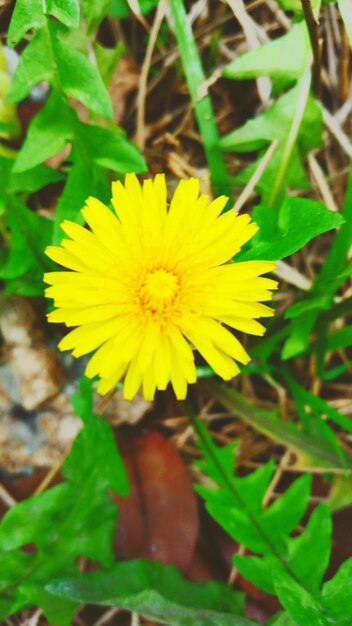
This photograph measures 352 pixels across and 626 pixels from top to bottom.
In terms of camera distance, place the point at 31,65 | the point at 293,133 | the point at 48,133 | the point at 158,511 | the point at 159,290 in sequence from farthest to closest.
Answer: the point at 158,511, the point at 293,133, the point at 48,133, the point at 31,65, the point at 159,290

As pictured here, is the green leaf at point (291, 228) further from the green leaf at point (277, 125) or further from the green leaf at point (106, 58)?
the green leaf at point (106, 58)

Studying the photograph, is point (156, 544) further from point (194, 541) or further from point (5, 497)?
point (5, 497)

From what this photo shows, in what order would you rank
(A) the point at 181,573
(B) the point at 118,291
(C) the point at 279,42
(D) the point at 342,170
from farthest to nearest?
(D) the point at 342,170 < (A) the point at 181,573 < (C) the point at 279,42 < (B) the point at 118,291

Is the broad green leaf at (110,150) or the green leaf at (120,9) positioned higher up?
the green leaf at (120,9)

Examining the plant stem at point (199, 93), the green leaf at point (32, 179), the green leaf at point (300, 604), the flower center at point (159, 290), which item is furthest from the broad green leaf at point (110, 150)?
the green leaf at point (300, 604)

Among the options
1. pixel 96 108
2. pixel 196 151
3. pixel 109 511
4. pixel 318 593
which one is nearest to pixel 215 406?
pixel 109 511

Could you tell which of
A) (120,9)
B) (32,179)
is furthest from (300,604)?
(120,9)

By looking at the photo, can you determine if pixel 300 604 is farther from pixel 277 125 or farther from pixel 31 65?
pixel 31 65
